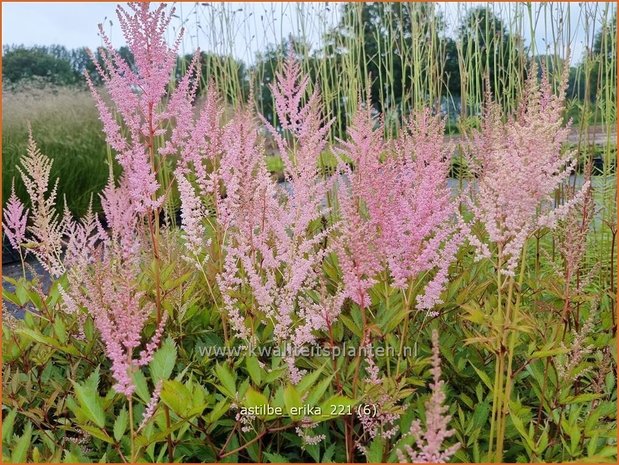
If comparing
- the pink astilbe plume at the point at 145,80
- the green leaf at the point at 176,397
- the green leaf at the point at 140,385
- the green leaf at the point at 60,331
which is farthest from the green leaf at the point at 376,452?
the green leaf at the point at 60,331

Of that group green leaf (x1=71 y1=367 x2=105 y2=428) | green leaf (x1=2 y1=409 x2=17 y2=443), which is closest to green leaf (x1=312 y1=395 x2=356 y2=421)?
green leaf (x1=71 y1=367 x2=105 y2=428)

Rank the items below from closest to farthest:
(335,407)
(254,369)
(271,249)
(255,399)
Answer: (255,399), (335,407), (254,369), (271,249)

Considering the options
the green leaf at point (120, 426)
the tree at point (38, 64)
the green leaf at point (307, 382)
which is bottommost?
the green leaf at point (120, 426)

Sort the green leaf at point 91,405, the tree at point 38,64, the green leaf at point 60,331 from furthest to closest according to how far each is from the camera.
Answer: the tree at point 38,64 → the green leaf at point 60,331 → the green leaf at point 91,405

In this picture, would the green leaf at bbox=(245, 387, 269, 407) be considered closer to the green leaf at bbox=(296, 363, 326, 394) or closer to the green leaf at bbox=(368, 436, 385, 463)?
the green leaf at bbox=(296, 363, 326, 394)

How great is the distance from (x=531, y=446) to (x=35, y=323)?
2021mm

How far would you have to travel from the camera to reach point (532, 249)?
445 centimetres

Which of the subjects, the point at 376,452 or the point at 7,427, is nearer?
the point at 376,452

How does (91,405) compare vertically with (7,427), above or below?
above

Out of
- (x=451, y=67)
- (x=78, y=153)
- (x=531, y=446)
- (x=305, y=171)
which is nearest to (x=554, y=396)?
(x=531, y=446)

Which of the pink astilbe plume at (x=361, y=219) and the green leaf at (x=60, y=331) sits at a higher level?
the pink astilbe plume at (x=361, y=219)

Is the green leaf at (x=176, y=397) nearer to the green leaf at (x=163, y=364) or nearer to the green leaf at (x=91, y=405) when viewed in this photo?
the green leaf at (x=163, y=364)

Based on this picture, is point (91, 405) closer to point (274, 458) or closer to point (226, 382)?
point (226, 382)

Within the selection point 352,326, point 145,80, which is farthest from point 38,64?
point 352,326
